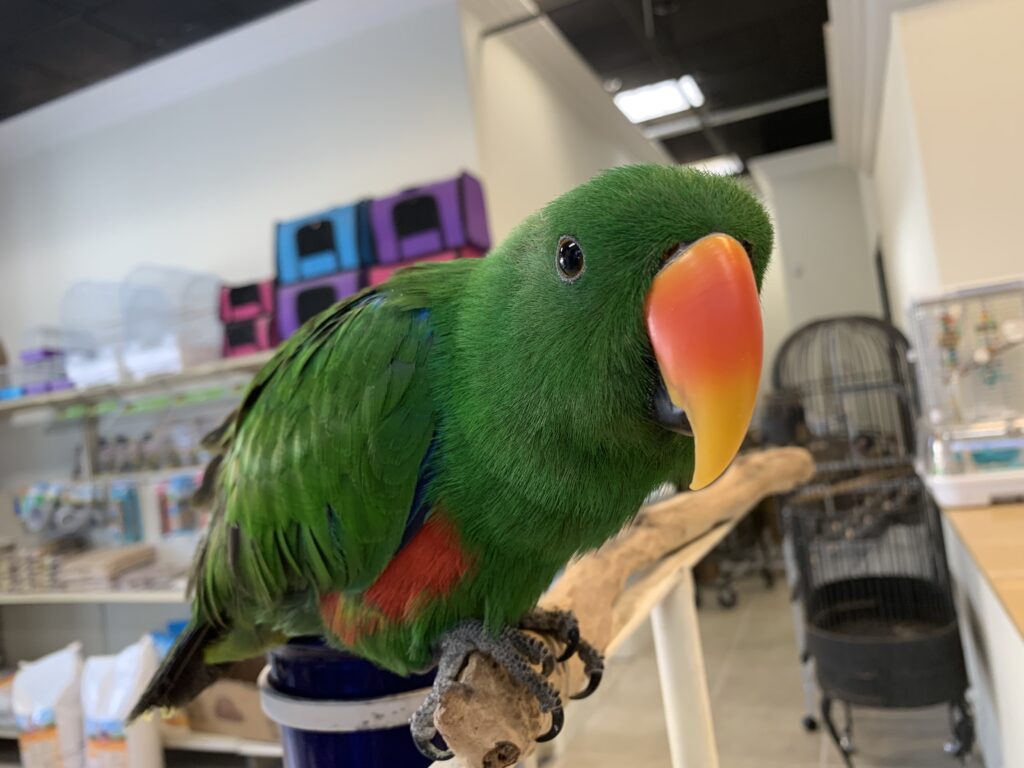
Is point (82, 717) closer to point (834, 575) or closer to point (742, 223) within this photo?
point (834, 575)

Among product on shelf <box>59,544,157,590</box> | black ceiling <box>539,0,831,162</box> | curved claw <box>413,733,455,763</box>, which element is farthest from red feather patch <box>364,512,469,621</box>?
black ceiling <box>539,0,831,162</box>

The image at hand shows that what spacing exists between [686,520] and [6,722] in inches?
113

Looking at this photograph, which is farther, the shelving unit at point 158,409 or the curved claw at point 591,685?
the shelving unit at point 158,409

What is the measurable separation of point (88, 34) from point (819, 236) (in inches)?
219

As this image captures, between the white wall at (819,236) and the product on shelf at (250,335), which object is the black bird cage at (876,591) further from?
the white wall at (819,236)

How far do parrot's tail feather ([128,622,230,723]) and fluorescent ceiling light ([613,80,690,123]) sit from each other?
3555 mm

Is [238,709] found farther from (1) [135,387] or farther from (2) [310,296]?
(2) [310,296]

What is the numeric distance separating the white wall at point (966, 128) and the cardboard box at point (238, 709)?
243cm

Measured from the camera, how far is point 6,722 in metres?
2.66

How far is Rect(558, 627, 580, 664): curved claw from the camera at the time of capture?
2.76ft

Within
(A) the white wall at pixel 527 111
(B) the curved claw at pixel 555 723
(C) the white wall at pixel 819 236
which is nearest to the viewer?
(B) the curved claw at pixel 555 723

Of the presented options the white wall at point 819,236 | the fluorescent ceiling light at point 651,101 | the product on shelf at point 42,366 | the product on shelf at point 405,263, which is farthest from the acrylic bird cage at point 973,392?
the white wall at point 819,236

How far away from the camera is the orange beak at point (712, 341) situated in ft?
1.53

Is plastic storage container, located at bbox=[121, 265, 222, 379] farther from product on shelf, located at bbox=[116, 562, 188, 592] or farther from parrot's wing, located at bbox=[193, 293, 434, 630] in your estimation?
parrot's wing, located at bbox=[193, 293, 434, 630]
